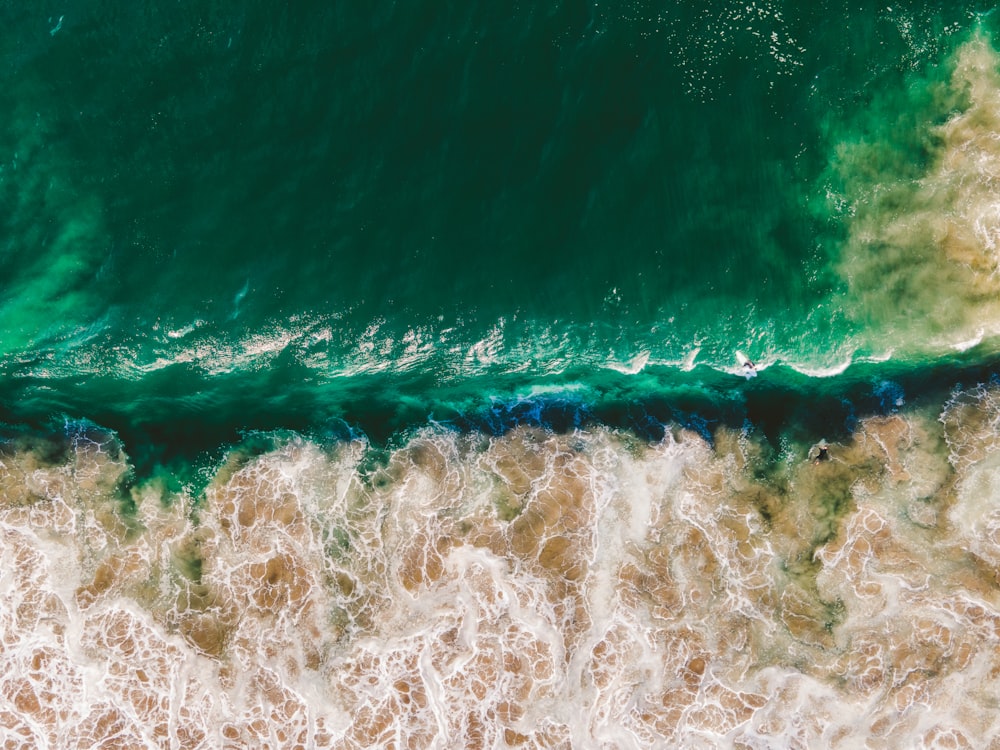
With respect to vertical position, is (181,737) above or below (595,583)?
below

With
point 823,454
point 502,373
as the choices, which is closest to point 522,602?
point 502,373

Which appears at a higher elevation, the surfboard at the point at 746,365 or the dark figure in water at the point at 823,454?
the surfboard at the point at 746,365

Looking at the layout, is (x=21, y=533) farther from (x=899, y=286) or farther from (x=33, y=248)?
(x=899, y=286)

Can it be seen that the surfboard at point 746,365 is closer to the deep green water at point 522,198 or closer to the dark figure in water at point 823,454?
the deep green water at point 522,198

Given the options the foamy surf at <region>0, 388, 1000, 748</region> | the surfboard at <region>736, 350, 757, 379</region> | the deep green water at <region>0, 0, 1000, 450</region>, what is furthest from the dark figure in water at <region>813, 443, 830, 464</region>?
the surfboard at <region>736, 350, 757, 379</region>

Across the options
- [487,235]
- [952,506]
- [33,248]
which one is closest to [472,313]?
[487,235]

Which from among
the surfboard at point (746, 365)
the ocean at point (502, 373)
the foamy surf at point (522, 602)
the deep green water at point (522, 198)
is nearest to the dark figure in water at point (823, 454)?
the ocean at point (502, 373)

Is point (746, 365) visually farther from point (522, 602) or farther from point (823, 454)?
point (522, 602)
